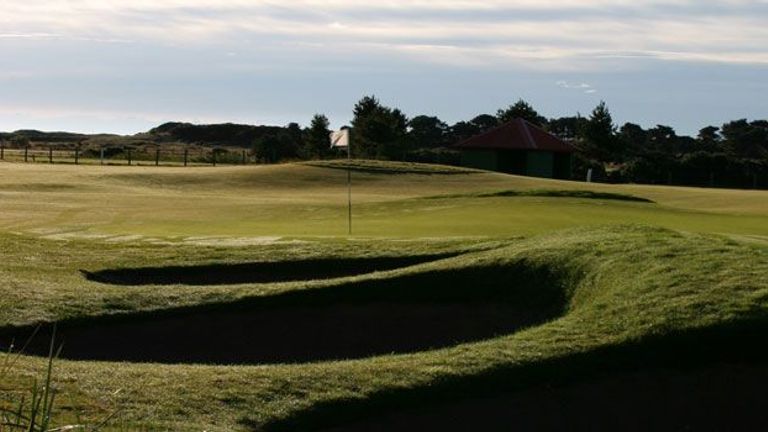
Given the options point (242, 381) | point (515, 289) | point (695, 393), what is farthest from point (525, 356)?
point (515, 289)

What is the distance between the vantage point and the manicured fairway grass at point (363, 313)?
449 inches

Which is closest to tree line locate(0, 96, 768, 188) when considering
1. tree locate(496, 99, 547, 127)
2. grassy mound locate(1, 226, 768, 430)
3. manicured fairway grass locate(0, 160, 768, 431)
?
tree locate(496, 99, 547, 127)

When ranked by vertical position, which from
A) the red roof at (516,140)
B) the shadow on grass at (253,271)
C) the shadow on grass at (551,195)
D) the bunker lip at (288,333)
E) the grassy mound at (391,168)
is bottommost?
the bunker lip at (288,333)

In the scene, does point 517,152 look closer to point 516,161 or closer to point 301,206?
point 516,161

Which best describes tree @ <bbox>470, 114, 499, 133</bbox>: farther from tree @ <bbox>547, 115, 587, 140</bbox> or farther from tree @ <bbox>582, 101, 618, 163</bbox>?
tree @ <bbox>582, 101, 618, 163</bbox>

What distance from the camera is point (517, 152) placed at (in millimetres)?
82312

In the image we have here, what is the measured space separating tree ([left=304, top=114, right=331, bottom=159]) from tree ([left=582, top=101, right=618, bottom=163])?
2217 centimetres

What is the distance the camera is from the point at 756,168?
82500 mm

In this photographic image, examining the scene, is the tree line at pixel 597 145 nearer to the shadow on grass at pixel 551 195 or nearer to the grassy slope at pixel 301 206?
the grassy slope at pixel 301 206

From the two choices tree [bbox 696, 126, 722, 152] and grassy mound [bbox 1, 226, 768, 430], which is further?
tree [bbox 696, 126, 722, 152]

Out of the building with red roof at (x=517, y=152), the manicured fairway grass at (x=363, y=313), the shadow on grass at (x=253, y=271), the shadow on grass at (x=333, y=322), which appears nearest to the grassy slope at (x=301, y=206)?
the manicured fairway grass at (x=363, y=313)

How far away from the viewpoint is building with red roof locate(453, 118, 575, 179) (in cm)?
8144

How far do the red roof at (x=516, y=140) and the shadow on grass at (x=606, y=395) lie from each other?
68.4 m

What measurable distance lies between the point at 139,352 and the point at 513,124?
7093 cm
